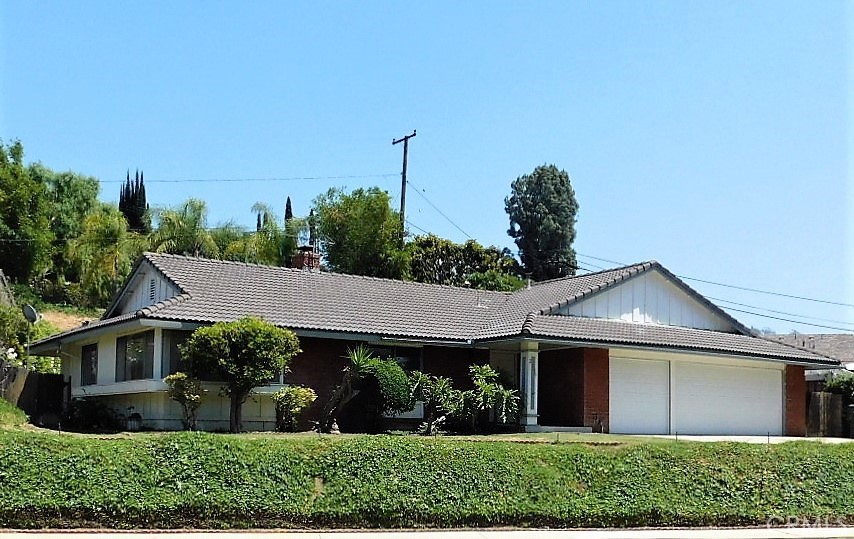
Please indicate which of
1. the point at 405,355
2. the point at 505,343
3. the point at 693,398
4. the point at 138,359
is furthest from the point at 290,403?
the point at 693,398

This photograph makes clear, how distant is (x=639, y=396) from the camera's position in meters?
28.7

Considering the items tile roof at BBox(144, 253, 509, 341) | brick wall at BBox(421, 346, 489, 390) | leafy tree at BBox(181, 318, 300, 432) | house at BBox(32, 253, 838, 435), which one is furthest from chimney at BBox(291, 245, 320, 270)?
leafy tree at BBox(181, 318, 300, 432)

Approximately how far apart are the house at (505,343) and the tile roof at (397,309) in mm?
67

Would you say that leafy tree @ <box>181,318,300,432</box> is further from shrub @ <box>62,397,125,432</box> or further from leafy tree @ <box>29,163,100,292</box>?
leafy tree @ <box>29,163,100,292</box>

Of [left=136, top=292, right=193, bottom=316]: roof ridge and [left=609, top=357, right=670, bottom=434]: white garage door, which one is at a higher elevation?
[left=136, top=292, right=193, bottom=316]: roof ridge

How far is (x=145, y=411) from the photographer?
24891 millimetres

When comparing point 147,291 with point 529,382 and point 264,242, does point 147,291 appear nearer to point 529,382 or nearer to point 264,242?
point 529,382

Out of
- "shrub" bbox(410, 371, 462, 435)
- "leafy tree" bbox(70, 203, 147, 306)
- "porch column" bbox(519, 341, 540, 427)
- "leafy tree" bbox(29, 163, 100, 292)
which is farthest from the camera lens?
"leafy tree" bbox(29, 163, 100, 292)

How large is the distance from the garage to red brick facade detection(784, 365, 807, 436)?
284mm

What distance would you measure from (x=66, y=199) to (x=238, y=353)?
1884 inches

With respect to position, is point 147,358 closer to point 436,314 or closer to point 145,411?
point 145,411

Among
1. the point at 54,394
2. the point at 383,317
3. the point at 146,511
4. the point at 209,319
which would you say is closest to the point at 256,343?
the point at 209,319

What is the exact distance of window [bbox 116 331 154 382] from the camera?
24578 millimetres

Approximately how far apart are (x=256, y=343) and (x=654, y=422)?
41.9 feet
